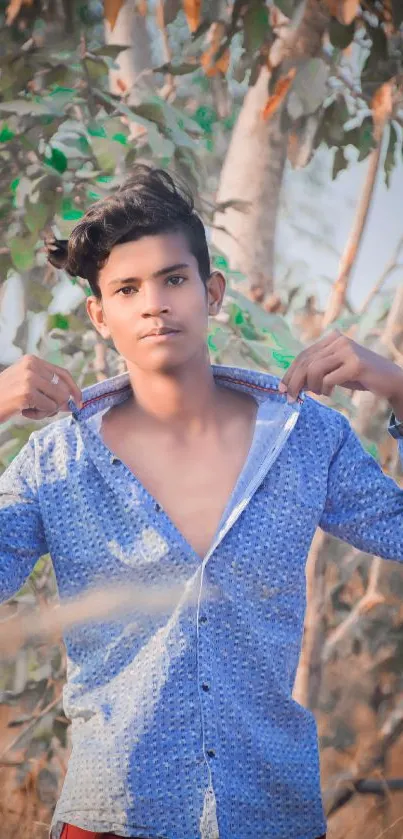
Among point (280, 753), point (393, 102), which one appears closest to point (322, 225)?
point (393, 102)

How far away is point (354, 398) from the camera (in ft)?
7.11

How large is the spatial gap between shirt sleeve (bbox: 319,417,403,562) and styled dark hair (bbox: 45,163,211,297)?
30 centimetres

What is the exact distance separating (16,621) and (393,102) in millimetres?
1289

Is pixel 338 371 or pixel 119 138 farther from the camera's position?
Answer: pixel 119 138

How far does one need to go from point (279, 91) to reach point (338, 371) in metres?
1.06

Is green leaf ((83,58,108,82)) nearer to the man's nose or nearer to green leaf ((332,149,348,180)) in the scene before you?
green leaf ((332,149,348,180))

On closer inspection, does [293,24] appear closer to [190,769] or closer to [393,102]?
[393,102]

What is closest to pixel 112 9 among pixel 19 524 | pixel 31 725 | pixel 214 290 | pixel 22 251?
pixel 22 251

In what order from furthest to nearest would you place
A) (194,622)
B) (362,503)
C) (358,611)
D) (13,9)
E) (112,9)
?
1. (358,611)
2. (13,9)
3. (112,9)
4. (362,503)
5. (194,622)

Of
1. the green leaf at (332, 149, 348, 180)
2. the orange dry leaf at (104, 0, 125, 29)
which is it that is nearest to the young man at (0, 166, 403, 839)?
the orange dry leaf at (104, 0, 125, 29)

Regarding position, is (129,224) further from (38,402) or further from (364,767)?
(364,767)

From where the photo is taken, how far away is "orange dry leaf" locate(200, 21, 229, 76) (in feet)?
6.77

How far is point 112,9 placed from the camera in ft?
6.34

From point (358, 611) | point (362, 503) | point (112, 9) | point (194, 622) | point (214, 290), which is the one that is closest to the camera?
point (194, 622)
